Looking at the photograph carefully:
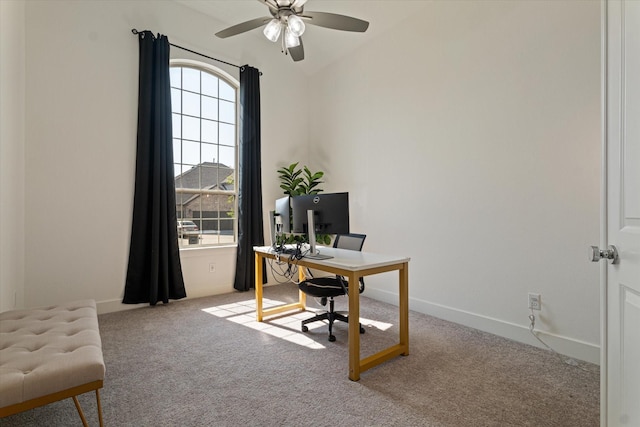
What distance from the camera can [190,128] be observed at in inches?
163

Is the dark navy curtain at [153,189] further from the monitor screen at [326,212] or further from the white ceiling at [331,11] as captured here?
the monitor screen at [326,212]

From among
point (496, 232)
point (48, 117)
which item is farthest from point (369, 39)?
point (48, 117)

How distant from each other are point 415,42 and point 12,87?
12.3 ft

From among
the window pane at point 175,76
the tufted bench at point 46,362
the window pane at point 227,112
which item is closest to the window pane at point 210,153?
the window pane at point 227,112

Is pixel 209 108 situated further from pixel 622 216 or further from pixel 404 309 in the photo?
pixel 622 216

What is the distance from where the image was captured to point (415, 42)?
3508mm

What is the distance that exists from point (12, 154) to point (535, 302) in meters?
4.43

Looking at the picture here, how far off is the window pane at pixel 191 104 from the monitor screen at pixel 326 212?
2.35m

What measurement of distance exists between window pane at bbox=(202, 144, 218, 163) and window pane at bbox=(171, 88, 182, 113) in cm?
53

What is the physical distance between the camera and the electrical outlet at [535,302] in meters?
2.59

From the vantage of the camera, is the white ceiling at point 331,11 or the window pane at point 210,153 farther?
the window pane at point 210,153

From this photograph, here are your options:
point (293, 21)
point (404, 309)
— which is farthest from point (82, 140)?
point (404, 309)

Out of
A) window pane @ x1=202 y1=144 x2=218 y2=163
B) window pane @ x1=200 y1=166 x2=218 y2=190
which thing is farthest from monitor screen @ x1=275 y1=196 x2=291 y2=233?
window pane @ x1=202 y1=144 x2=218 y2=163

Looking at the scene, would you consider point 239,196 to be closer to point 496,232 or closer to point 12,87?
point 12,87
